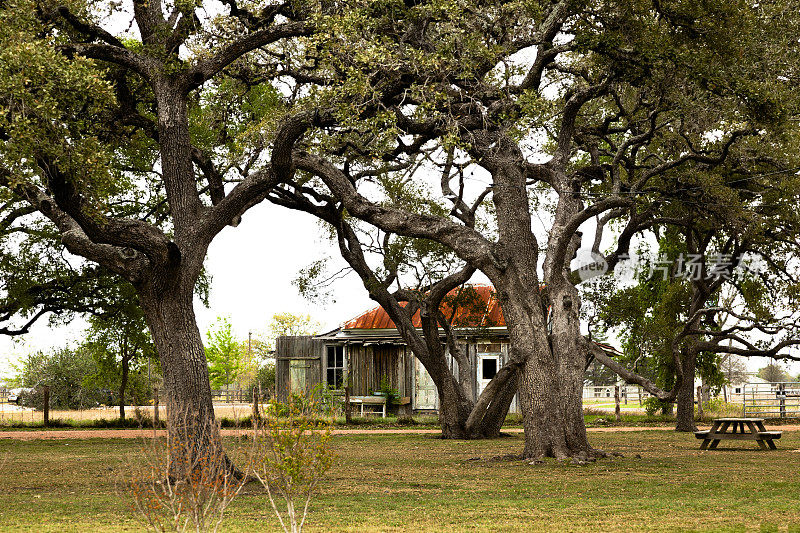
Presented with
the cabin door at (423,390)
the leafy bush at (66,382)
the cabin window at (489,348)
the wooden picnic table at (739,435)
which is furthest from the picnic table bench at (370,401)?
the wooden picnic table at (739,435)

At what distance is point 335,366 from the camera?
36.8 m

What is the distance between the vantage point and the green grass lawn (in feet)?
30.7

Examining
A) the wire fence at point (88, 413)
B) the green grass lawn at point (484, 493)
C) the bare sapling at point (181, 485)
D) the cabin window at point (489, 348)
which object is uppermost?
the cabin window at point (489, 348)

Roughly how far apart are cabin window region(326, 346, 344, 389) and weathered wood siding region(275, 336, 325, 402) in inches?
14.4

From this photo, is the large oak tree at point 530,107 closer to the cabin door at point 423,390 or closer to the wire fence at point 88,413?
the wire fence at point 88,413

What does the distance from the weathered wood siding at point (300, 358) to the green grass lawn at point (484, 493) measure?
1734 cm

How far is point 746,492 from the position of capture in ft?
38.8

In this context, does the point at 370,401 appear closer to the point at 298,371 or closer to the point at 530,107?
the point at 298,371

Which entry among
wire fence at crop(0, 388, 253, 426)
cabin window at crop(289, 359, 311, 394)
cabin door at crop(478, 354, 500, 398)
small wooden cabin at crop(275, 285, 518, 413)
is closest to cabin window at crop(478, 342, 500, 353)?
small wooden cabin at crop(275, 285, 518, 413)

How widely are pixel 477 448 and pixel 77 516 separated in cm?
1140

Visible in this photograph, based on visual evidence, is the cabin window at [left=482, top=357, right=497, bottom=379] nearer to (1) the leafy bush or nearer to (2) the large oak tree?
(2) the large oak tree

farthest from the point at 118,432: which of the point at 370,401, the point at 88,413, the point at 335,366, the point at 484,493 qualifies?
the point at 484,493

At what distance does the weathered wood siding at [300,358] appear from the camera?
122ft

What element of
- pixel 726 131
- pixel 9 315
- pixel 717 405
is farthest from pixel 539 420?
pixel 717 405
